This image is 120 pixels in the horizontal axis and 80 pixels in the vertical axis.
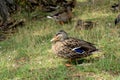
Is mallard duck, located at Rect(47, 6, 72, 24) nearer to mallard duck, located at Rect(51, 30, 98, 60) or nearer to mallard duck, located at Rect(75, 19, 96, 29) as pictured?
mallard duck, located at Rect(75, 19, 96, 29)

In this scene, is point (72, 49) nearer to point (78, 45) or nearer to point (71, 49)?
point (71, 49)

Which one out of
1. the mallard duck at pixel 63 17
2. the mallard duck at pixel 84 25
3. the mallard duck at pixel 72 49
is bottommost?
the mallard duck at pixel 63 17

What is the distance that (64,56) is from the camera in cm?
852

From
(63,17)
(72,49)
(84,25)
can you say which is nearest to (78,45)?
(72,49)

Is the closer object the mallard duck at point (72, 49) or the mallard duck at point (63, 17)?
the mallard duck at point (72, 49)

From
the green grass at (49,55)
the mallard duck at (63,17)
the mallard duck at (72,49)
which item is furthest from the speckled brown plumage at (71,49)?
the mallard duck at (63,17)

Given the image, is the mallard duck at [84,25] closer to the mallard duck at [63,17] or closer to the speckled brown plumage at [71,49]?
the mallard duck at [63,17]

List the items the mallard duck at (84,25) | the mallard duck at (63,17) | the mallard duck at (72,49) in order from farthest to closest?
the mallard duck at (63,17)
the mallard duck at (84,25)
the mallard duck at (72,49)

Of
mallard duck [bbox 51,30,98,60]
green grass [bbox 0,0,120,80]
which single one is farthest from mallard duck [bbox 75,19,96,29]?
mallard duck [bbox 51,30,98,60]

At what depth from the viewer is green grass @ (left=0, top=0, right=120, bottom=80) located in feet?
26.4

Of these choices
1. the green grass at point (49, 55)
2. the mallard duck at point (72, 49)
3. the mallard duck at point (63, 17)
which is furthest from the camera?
the mallard duck at point (63, 17)

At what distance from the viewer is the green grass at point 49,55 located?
805 cm

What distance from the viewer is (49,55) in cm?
956

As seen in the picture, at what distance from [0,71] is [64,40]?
161 centimetres
